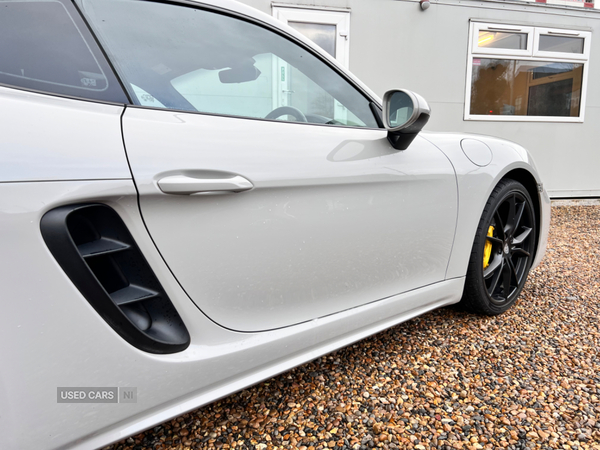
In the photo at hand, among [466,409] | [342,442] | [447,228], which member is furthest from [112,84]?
[466,409]

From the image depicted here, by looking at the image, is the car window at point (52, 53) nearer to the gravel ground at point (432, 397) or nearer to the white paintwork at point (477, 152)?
the gravel ground at point (432, 397)

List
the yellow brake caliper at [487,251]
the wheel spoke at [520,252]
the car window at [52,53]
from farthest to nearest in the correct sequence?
the wheel spoke at [520,252] → the yellow brake caliper at [487,251] → the car window at [52,53]

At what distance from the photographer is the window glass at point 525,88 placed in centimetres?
605

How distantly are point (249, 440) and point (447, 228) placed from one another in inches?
46.7

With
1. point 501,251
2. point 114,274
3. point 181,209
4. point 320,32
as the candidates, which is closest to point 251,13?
point 181,209

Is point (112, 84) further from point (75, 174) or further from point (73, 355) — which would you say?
point (73, 355)

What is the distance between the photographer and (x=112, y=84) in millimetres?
983

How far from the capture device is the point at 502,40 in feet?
19.6

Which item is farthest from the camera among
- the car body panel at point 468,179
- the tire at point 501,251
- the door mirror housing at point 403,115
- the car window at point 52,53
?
the tire at point 501,251

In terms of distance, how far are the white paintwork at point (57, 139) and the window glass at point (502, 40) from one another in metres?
6.49

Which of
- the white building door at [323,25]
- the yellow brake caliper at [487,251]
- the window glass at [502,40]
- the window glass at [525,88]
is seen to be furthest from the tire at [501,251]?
the window glass at [502,40]

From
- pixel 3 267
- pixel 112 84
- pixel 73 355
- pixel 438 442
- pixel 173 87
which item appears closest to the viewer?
pixel 3 267

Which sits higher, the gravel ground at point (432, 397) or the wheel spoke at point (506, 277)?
the wheel spoke at point (506, 277)

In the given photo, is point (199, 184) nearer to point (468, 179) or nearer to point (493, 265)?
point (468, 179)
